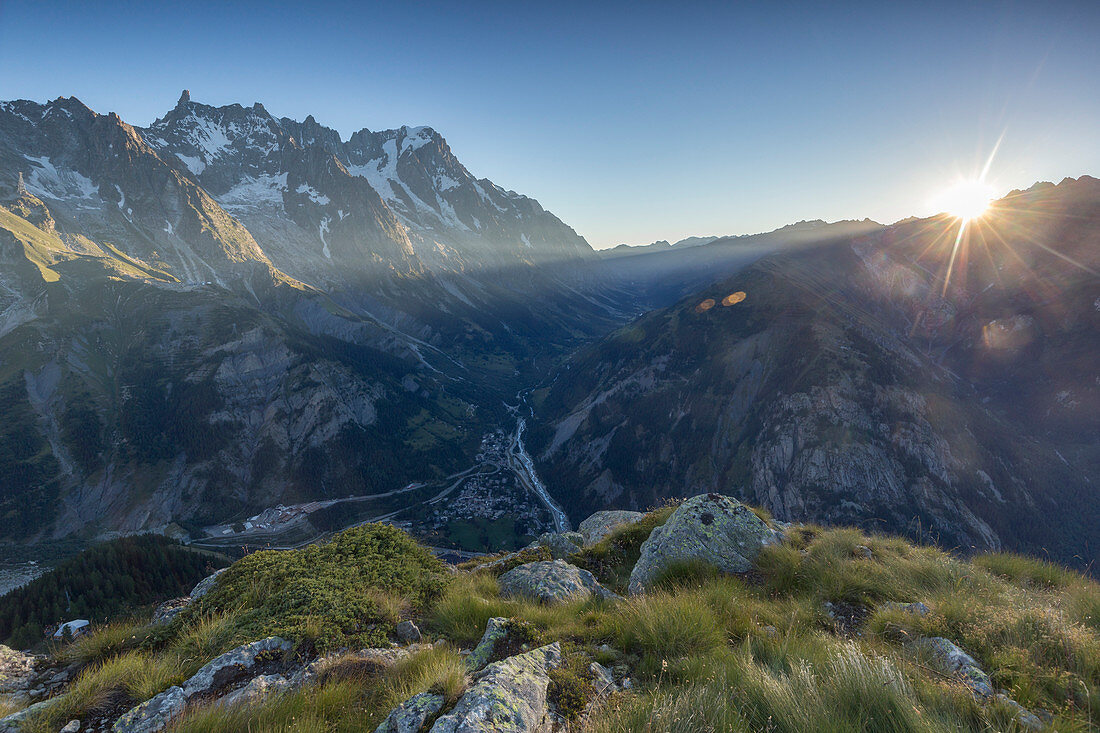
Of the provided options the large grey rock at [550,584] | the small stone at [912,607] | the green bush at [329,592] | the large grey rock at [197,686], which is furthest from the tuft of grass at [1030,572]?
the large grey rock at [197,686]

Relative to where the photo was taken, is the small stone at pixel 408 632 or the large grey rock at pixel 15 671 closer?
the large grey rock at pixel 15 671

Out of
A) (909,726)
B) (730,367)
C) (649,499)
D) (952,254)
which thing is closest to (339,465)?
(649,499)

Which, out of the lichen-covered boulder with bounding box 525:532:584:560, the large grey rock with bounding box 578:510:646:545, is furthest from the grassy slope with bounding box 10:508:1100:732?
the large grey rock with bounding box 578:510:646:545

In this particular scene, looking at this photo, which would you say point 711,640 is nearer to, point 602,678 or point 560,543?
point 602,678

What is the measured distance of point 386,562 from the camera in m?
9.48

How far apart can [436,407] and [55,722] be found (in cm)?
18301

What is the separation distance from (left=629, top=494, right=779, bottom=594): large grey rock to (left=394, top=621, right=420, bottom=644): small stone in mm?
5288

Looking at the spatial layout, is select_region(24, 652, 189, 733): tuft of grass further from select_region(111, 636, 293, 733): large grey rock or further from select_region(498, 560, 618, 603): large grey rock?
select_region(498, 560, 618, 603): large grey rock

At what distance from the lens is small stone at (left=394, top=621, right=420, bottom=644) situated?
7.18 meters

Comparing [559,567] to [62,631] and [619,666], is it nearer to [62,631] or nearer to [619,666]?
[619,666]

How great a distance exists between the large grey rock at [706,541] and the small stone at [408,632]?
5.29m

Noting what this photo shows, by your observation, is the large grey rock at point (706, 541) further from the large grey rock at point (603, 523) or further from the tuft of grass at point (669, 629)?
the large grey rock at point (603, 523)

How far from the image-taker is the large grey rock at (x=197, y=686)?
461cm

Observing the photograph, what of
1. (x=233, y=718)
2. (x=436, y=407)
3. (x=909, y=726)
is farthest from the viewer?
(x=436, y=407)
